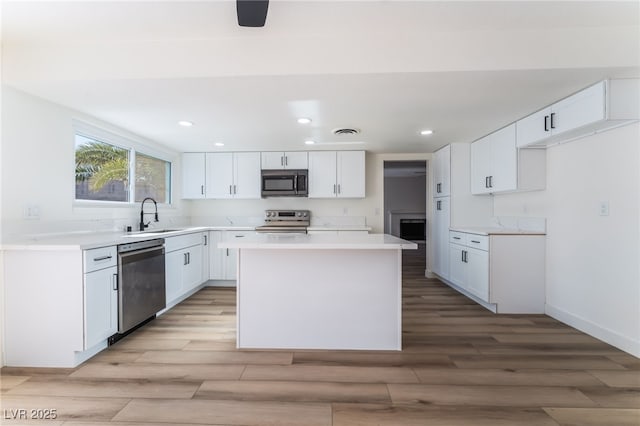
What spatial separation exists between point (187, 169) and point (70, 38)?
287cm

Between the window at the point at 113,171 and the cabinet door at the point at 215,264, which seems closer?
the window at the point at 113,171

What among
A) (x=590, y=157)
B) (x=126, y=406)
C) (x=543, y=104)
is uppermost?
(x=543, y=104)

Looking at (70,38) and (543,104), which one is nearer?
(70,38)

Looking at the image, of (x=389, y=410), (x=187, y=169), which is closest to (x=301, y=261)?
(x=389, y=410)

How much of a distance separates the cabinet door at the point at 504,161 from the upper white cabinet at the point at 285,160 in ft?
8.51

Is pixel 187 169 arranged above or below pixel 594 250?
above

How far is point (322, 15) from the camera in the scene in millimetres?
1901

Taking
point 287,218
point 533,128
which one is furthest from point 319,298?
point 533,128

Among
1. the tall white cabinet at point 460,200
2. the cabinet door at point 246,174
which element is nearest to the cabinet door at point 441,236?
the tall white cabinet at point 460,200

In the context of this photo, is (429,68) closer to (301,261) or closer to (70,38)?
(301,261)

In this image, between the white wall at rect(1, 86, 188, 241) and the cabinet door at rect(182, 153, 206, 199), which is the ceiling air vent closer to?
the cabinet door at rect(182, 153, 206, 199)

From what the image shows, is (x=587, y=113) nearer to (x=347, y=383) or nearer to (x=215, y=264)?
(x=347, y=383)

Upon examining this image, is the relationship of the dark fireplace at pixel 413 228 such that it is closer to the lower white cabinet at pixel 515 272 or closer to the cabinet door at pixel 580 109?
the lower white cabinet at pixel 515 272

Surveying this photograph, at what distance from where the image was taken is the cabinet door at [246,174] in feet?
15.9
